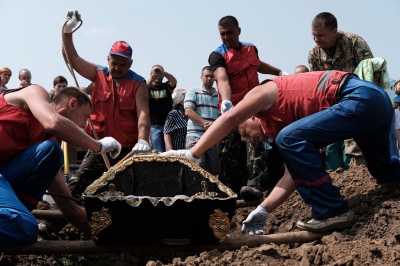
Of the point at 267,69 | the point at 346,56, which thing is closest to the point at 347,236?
the point at 346,56

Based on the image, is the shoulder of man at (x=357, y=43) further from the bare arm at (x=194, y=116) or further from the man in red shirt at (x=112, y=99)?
the man in red shirt at (x=112, y=99)

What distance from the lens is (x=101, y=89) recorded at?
6793mm

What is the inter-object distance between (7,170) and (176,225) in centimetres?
134

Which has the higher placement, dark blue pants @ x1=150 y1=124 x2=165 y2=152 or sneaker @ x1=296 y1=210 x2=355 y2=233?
dark blue pants @ x1=150 y1=124 x2=165 y2=152

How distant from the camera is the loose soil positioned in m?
4.20

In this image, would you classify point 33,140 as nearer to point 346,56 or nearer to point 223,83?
point 223,83

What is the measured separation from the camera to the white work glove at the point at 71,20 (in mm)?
6711

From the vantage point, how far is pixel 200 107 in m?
8.02

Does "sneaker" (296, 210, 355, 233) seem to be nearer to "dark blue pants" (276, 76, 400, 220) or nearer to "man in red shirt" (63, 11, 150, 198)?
"dark blue pants" (276, 76, 400, 220)

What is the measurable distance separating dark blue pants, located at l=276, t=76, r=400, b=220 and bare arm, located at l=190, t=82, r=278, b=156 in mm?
253

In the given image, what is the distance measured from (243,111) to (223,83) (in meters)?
1.93

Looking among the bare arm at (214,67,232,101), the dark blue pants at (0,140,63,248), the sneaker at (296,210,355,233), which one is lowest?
the sneaker at (296,210,355,233)

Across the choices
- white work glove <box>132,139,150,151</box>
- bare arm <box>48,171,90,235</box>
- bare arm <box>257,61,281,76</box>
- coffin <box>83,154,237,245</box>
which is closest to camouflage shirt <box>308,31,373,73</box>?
bare arm <box>257,61,281,76</box>

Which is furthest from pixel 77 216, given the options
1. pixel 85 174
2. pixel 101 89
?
pixel 101 89
